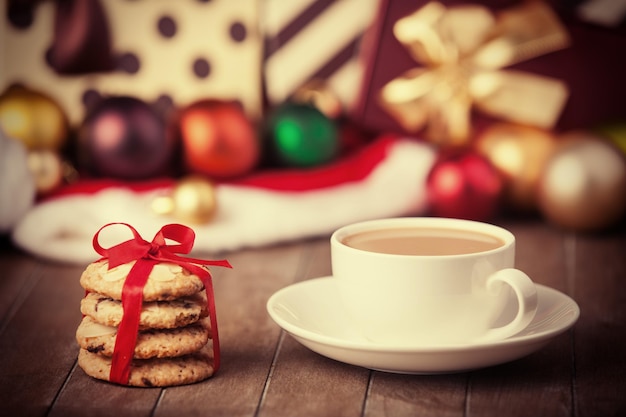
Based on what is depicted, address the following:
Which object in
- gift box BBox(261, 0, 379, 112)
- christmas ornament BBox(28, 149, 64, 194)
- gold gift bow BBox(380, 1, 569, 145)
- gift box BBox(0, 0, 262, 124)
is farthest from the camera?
gift box BBox(261, 0, 379, 112)

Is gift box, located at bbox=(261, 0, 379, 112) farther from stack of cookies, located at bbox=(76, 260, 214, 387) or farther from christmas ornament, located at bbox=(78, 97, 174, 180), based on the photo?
stack of cookies, located at bbox=(76, 260, 214, 387)

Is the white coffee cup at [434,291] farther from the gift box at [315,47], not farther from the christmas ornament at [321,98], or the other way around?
the gift box at [315,47]

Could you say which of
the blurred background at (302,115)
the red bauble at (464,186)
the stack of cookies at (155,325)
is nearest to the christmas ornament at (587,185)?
the blurred background at (302,115)

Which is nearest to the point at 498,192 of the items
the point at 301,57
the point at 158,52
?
the point at 301,57

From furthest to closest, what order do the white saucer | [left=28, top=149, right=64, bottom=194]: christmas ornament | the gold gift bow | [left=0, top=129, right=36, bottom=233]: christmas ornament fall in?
the gold gift bow < [left=28, top=149, right=64, bottom=194]: christmas ornament < [left=0, top=129, right=36, bottom=233]: christmas ornament < the white saucer

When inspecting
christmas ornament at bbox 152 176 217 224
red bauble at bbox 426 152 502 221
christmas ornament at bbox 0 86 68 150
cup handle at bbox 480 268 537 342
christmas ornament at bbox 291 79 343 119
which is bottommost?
red bauble at bbox 426 152 502 221

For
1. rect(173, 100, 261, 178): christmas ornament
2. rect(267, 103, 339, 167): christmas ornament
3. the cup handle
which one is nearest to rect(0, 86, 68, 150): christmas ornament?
rect(173, 100, 261, 178): christmas ornament
